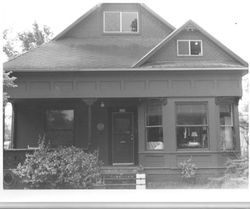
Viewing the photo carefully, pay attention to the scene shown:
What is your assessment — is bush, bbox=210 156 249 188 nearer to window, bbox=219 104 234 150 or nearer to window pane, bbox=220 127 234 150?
window pane, bbox=220 127 234 150

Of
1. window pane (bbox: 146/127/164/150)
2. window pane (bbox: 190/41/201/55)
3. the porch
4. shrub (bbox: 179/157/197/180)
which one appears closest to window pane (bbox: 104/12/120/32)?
the porch

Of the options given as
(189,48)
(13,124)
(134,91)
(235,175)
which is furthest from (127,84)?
(235,175)

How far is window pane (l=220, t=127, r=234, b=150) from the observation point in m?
8.34

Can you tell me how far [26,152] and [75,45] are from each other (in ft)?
8.67

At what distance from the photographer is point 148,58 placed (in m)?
9.10

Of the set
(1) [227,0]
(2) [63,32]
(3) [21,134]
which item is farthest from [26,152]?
(1) [227,0]

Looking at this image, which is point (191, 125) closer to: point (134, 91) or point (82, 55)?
point (134, 91)

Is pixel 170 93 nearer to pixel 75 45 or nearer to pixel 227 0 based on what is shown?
pixel 75 45

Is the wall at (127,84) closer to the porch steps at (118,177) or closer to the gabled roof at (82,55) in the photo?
the gabled roof at (82,55)

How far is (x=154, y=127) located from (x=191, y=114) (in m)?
0.87

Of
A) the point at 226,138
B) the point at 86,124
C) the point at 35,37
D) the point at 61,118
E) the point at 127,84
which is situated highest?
the point at 35,37

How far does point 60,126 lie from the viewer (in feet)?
30.4

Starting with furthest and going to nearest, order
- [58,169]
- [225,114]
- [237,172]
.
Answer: [225,114]
[58,169]
[237,172]

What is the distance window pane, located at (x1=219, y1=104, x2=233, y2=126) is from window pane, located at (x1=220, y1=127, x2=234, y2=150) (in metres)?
0.17
